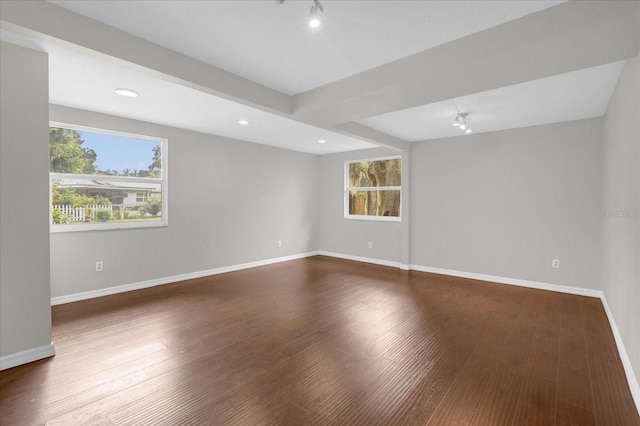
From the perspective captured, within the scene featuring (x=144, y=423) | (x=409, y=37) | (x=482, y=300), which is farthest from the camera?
(x=482, y=300)

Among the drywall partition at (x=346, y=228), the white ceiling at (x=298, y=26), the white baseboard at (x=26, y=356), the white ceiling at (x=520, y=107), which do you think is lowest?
the white baseboard at (x=26, y=356)

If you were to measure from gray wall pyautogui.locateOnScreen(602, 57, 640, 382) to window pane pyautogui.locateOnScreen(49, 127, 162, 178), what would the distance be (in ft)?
17.5

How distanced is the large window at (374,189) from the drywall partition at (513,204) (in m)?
0.54

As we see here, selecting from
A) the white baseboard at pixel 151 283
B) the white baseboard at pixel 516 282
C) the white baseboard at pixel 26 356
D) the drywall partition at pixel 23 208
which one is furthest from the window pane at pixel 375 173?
the white baseboard at pixel 26 356

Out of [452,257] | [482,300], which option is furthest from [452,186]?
[482,300]

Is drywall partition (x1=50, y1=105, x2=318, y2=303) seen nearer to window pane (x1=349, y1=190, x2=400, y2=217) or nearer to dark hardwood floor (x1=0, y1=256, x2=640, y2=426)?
dark hardwood floor (x1=0, y1=256, x2=640, y2=426)

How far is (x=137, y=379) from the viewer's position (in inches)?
83.2

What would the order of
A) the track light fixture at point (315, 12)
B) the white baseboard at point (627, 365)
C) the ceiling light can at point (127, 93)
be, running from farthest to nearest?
the ceiling light can at point (127, 93) < the white baseboard at point (627, 365) < the track light fixture at point (315, 12)

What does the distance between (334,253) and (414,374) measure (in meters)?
4.86

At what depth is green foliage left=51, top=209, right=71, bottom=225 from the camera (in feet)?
12.0

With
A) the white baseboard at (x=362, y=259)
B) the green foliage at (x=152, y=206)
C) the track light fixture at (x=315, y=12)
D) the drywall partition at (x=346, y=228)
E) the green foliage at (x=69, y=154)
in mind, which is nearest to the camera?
the track light fixture at (x=315, y=12)

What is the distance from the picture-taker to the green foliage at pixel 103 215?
4.02 metres

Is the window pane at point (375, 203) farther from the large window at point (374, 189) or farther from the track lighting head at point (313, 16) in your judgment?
the track lighting head at point (313, 16)

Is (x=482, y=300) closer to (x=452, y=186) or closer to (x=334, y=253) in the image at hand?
(x=452, y=186)
